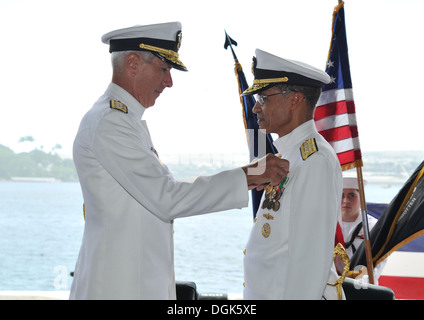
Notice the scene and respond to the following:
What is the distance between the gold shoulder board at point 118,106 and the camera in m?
1.80

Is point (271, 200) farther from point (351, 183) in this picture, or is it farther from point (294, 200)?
point (351, 183)

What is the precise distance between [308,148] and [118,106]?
2.09 ft

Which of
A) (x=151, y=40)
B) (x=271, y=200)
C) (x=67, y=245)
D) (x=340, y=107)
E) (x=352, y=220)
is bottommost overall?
(x=67, y=245)

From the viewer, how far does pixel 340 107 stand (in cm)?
370

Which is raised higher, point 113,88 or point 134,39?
point 134,39

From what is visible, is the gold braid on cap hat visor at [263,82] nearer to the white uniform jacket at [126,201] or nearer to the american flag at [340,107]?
the white uniform jacket at [126,201]

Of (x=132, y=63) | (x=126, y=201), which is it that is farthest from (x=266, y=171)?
(x=132, y=63)

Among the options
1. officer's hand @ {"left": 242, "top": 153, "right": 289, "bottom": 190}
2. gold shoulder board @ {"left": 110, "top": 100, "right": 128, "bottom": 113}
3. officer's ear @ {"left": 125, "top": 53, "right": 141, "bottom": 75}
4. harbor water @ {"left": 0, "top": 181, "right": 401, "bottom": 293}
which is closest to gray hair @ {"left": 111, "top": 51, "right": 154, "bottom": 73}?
officer's ear @ {"left": 125, "top": 53, "right": 141, "bottom": 75}

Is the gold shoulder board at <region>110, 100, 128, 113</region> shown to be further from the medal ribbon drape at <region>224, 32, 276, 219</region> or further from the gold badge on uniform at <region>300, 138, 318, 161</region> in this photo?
the medal ribbon drape at <region>224, 32, 276, 219</region>

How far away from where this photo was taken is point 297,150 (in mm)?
1939

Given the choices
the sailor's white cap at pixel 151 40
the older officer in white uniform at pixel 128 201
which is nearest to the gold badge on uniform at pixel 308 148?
the older officer in white uniform at pixel 128 201

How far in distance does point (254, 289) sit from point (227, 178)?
1.28 feet
